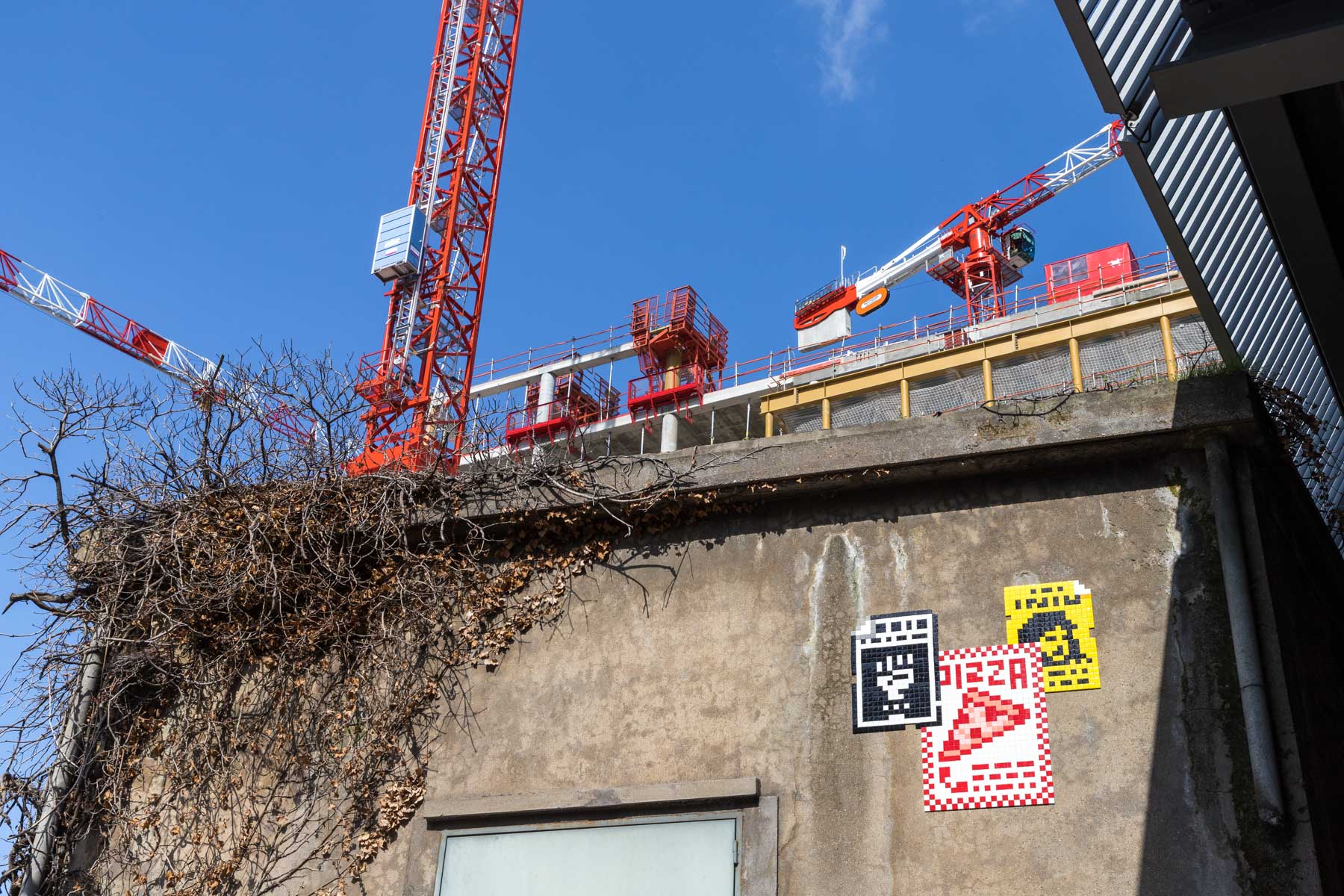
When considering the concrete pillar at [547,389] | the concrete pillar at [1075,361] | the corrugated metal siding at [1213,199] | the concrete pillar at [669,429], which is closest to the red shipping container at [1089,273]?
the concrete pillar at [1075,361]

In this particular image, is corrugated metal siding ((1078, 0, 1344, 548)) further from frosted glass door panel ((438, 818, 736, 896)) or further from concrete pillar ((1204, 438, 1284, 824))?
frosted glass door panel ((438, 818, 736, 896))

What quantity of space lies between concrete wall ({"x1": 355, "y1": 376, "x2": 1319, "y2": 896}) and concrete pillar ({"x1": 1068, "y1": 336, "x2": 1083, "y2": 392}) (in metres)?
21.5

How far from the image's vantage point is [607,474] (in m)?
7.74

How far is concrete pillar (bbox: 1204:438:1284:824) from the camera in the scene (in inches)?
220

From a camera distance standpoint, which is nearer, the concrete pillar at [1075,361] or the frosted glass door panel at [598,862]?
the frosted glass door panel at [598,862]

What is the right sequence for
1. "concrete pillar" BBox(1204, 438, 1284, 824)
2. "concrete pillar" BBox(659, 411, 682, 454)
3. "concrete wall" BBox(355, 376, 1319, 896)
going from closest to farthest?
"concrete pillar" BBox(1204, 438, 1284, 824) < "concrete wall" BBox(355, 376, 1319, 896) < "concrete pillar" BBox(659, 411, 682, 454)

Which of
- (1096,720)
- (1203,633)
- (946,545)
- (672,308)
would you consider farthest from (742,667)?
(672,308)

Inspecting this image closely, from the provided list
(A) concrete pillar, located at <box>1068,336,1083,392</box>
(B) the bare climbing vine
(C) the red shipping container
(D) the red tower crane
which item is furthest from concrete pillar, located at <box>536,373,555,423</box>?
(B) the bare climbing vine

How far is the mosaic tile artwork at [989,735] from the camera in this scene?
6.15 m

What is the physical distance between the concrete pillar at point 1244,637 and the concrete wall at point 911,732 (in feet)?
0.31

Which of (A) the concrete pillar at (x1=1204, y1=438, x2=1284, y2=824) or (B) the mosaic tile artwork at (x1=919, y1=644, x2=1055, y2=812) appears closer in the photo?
(A) the concrete pillar at (x1=1204, y1=438, x2=1284, y2=824)

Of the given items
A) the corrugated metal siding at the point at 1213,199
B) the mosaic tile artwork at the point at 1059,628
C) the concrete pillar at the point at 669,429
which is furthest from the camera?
the concrete pillar at the point at 669,429

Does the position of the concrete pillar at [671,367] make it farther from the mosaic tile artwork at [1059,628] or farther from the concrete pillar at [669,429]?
the mosaic tile artwork at [1059,628]

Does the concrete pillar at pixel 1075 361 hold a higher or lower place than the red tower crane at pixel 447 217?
lower
